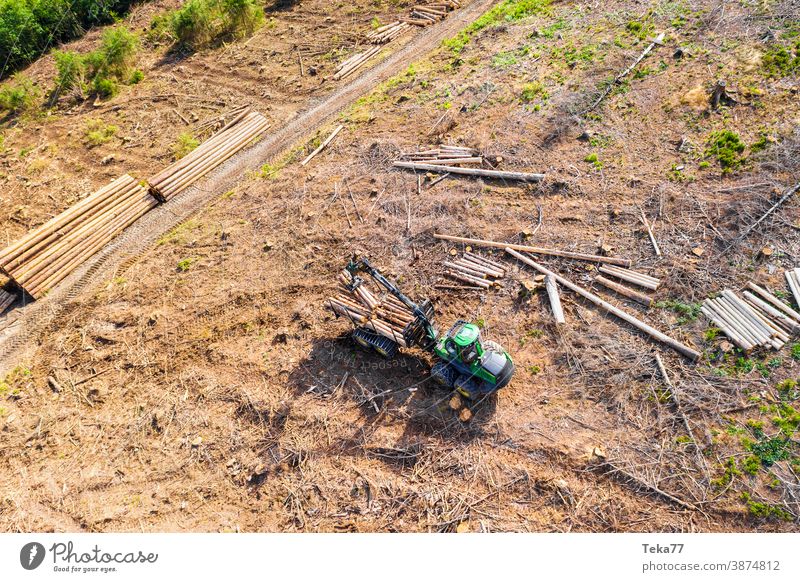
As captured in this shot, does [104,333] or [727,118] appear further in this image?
[727,118]

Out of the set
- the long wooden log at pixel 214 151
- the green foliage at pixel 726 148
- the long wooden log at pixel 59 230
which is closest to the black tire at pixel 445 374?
the green foliage at pixel 726 148

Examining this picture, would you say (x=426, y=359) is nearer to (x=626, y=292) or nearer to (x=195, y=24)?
(x=626, y=292)

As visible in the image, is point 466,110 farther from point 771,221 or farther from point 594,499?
point 594,499

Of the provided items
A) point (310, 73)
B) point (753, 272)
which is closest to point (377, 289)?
point (753, 272)

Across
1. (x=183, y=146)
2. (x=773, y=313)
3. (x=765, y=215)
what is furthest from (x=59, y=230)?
(x=765, y=215)

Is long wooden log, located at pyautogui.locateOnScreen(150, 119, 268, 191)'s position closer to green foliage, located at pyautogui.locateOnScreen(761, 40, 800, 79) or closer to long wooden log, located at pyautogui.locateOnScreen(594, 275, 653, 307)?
long wooden log, located at pyautogui.locateOnScreen(594, 275, 653, 307)

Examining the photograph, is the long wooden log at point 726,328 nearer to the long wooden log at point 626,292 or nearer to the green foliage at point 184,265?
the long wooden log at point 626,292
